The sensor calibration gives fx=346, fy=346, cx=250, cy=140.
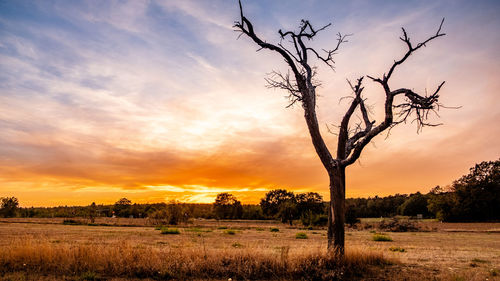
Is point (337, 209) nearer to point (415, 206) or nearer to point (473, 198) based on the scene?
point (473, 198)

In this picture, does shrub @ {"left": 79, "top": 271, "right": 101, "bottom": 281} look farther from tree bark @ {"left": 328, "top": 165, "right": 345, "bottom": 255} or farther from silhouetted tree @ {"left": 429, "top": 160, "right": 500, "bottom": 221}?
silhouetted tree @ {"left": 429, "top": 160, "right": 500, "bottom": 221}

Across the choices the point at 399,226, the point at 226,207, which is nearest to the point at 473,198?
the point at 399,226

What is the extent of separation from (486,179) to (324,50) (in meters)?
81.6

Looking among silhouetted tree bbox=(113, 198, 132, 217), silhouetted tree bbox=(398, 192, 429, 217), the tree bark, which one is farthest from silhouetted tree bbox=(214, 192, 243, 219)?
the tree bark

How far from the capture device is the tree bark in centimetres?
1188

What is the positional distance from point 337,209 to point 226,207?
9512 cm

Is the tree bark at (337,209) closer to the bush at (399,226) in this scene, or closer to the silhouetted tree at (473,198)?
the bush at (399,226)

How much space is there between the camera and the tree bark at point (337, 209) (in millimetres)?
11883

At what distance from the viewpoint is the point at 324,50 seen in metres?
14.0

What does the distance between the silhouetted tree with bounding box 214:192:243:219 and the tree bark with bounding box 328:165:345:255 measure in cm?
9380

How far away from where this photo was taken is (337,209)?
12141 millimetres

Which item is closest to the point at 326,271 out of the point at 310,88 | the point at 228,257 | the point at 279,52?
the point at 228,257

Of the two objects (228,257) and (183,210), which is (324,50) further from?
(183,210)

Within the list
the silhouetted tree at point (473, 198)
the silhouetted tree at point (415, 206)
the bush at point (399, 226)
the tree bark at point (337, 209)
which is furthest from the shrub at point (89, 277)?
the silhouetted tree at point (415, 206)
